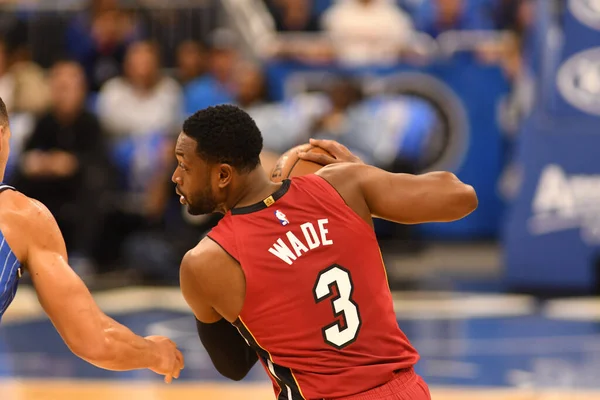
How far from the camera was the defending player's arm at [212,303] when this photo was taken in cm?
396

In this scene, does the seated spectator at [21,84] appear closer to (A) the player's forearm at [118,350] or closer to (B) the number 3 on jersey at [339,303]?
(A) the player's forearm at [118,350]

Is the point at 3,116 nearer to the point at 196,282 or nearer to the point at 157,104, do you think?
the point at 196,282

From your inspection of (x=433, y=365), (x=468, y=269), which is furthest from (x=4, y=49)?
(x=433, y=365)

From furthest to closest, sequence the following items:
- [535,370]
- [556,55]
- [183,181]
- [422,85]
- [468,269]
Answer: [422,85]
[468,269]
[556,55]
[535,370]
[183,181]

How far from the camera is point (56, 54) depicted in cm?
1455

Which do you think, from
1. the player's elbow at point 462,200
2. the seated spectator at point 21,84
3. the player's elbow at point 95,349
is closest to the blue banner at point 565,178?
the seated spectator at point 21,84

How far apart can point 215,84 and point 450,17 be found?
355 cm

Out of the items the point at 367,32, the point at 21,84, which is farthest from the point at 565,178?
the point at 21,84

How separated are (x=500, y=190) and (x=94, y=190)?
5352 millimetres

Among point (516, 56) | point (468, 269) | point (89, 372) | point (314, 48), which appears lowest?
point (89, 372)

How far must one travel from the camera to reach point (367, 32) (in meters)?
14.4

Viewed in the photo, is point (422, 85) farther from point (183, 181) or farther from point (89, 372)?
point (183, 181)

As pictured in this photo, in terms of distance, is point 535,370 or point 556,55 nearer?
point 535,370

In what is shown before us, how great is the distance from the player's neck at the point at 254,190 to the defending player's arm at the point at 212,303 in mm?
224
